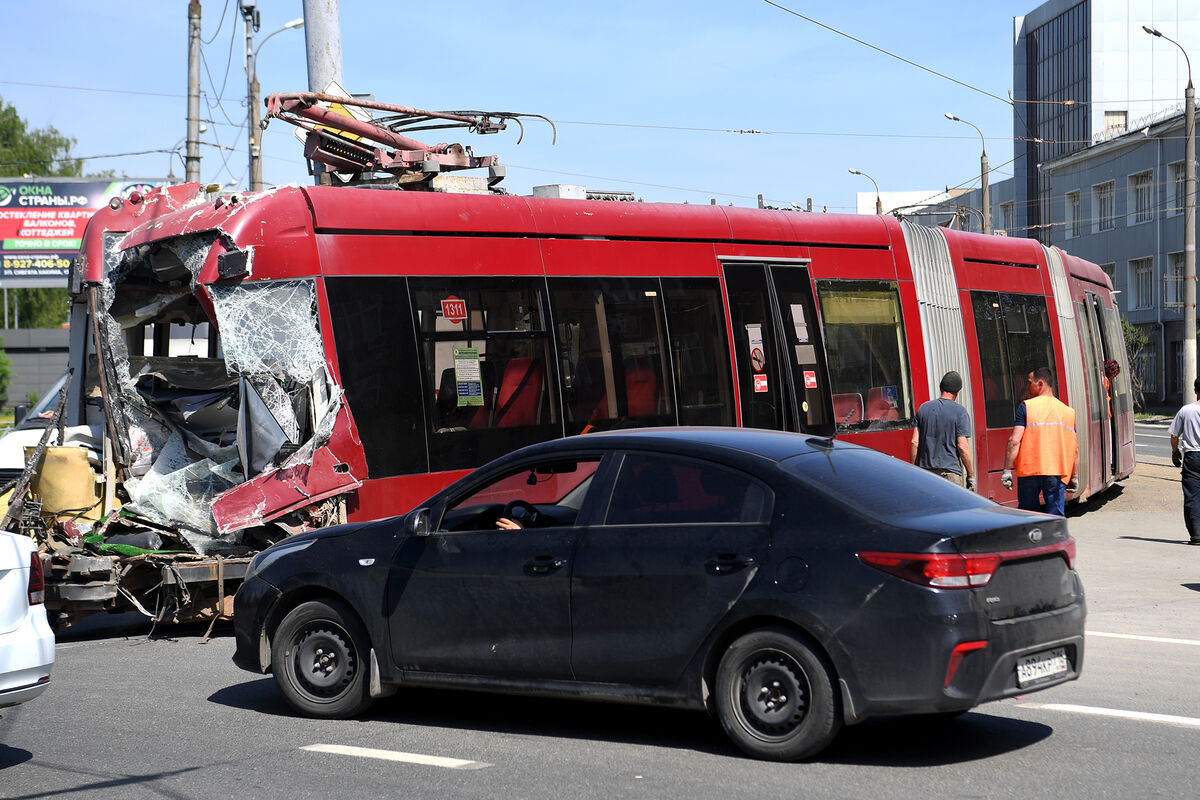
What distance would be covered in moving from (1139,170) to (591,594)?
2223 inches

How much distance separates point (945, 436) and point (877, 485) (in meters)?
6.56

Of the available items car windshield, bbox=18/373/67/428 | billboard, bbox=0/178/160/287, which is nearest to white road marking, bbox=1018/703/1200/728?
car windshield, bbox=18/373/67/428

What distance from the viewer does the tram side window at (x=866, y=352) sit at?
14305mm

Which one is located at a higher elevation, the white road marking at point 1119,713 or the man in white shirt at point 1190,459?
the man in white shirt at point 1190,459

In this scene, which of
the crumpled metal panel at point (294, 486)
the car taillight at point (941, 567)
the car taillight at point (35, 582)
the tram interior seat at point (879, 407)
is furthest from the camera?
the tram interior seat at point (879, 407)

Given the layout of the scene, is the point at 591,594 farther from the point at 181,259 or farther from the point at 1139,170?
the point at 1139,170

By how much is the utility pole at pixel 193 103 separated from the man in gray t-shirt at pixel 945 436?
16.4m

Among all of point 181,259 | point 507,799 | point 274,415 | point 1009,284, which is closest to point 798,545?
Answer: point 507,799

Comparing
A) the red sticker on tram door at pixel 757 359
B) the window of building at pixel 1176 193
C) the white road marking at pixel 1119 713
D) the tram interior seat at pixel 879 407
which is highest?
the window of building at pixel 1176 193

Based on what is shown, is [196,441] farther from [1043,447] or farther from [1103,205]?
[1103,205]

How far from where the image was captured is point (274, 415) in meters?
10.2

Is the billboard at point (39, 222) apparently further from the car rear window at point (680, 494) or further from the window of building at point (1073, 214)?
the window of building at point (1073, 214)

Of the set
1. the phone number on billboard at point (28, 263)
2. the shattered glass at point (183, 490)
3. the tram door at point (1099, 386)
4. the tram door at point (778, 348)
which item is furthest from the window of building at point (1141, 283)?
the shattered glass at point (183, 490)

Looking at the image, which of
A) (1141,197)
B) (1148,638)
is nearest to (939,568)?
(1148,638)
